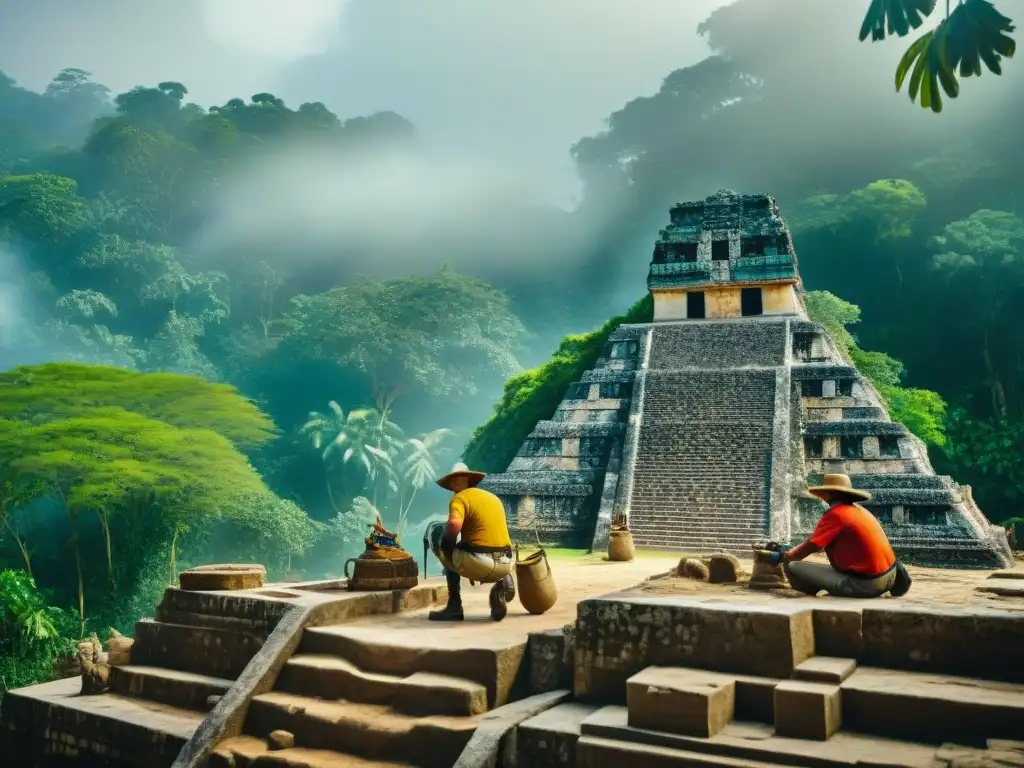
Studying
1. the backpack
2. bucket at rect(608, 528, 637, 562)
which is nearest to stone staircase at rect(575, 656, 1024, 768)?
the backpack

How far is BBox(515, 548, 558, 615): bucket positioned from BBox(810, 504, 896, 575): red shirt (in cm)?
206

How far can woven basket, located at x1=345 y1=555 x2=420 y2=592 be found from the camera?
6.67 metres

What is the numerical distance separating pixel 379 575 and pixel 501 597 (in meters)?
1.10

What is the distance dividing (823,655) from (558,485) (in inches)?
412

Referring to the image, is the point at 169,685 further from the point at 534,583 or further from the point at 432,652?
the point at 534,583

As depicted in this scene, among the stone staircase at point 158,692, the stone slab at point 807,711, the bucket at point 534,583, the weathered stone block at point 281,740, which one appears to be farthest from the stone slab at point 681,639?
the stone staircase at point 158,692

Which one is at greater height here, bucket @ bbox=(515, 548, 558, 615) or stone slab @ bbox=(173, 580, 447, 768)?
bucket @ bbox=(515, 548, 558, 615)

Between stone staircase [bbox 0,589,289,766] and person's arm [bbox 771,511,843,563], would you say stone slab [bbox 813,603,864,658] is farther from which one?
stone staircase [bbox 0,589,289,766]

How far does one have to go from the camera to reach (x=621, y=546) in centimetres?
1183

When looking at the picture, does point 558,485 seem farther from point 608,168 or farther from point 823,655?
point 608,168

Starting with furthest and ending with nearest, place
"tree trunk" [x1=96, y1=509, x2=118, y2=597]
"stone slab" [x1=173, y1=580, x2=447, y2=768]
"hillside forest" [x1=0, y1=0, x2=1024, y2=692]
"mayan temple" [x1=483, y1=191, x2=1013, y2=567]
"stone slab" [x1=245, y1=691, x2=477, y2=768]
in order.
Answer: "hillside forest" [x1=0, y1=0, x2=1024, y2=692], "tree trunk" [x1=96, y1=509, x2=118, y2=597], "mayan temple" [x1=483, y1=191, x2=1013, y2=567], "stone slab" [x1=173, y1=580, x2=447, y2=768], "stone slab" [x1=245, y1=691, x2=477, y2=768]

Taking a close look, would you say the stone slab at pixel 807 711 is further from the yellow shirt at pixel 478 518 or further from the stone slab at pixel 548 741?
the yellow shirt at pixel 478 518

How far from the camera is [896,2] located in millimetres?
4926

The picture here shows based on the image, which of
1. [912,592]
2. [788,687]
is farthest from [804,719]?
[912,592]
